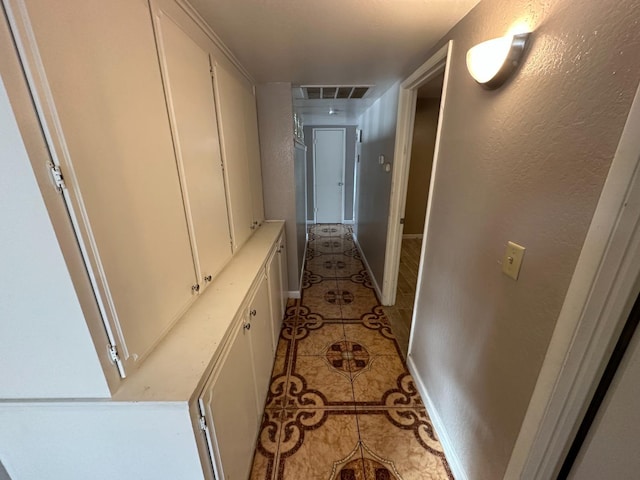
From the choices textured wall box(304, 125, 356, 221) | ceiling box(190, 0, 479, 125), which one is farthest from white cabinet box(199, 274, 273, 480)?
textured wall box(304, 125, 356, 221)

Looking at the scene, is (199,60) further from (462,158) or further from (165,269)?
(462,158)

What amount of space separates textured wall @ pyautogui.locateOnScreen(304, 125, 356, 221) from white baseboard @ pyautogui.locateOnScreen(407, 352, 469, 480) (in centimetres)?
435

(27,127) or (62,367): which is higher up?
(27,127)

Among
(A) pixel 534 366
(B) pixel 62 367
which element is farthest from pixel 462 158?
(B) pixel 62 367

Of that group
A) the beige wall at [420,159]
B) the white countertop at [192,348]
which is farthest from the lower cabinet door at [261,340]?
the beige wall at [420,159]

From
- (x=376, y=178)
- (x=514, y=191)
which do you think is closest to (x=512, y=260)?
(x=514, y=191)

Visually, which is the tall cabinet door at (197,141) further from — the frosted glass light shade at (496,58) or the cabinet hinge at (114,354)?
the frosted glass light shade at (496,58)

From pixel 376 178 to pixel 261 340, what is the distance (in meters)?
2.26

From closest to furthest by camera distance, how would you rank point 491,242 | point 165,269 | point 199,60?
1. point 165,269
2. point 491,242
3. point 199,60

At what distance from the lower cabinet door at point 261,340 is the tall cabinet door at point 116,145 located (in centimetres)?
50

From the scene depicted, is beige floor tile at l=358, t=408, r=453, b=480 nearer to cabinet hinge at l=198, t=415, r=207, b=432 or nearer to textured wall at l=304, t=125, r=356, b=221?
cabinet hinge at l=198, t=415, r=207, b=432

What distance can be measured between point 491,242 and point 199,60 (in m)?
1.51

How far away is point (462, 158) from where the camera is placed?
124 cm

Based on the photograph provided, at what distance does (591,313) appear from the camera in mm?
639
